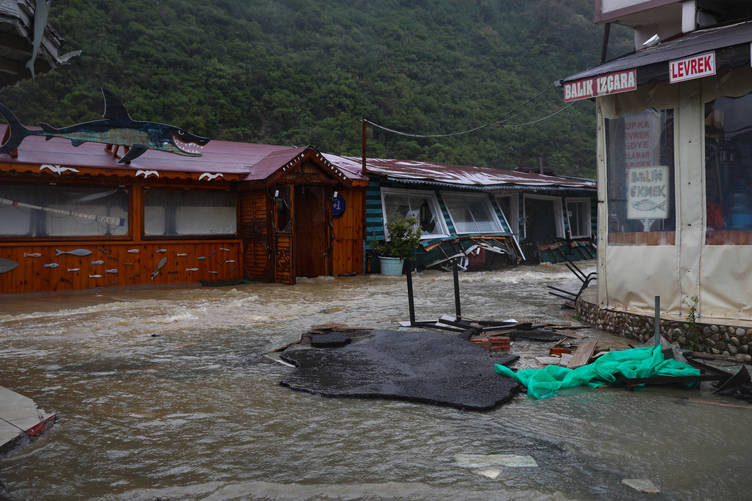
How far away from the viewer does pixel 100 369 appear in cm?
589

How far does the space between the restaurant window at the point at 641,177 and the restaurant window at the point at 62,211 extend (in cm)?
999

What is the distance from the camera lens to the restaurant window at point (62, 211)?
1175cm

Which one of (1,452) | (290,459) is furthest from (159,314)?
(290,459)

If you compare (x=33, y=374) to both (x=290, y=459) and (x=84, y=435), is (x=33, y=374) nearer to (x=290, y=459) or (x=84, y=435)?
(x=84, y=435)

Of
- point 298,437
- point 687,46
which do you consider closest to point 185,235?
point 298,437

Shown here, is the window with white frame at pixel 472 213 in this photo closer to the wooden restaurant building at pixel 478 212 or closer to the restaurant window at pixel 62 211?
the wooden restaurant building at pixel 478 212

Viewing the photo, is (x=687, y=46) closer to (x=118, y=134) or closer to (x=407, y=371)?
(x=407, y=371)

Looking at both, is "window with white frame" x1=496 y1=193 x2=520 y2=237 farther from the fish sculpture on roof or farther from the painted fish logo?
the painted fish logo

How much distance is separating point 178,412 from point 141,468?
40.9 inches

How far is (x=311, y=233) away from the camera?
1567cm

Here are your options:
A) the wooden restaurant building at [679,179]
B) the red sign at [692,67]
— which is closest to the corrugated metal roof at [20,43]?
the wooden restaurant building at [679,179]

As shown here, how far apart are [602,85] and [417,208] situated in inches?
427

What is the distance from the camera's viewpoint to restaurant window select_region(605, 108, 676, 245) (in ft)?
23.1

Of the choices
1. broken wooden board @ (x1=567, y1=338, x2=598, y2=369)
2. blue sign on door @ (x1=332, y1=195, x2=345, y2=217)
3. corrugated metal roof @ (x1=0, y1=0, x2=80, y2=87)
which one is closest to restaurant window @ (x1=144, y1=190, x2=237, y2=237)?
blue sign on door @ (x1=332, y1=195, x2=345, y2=217)
